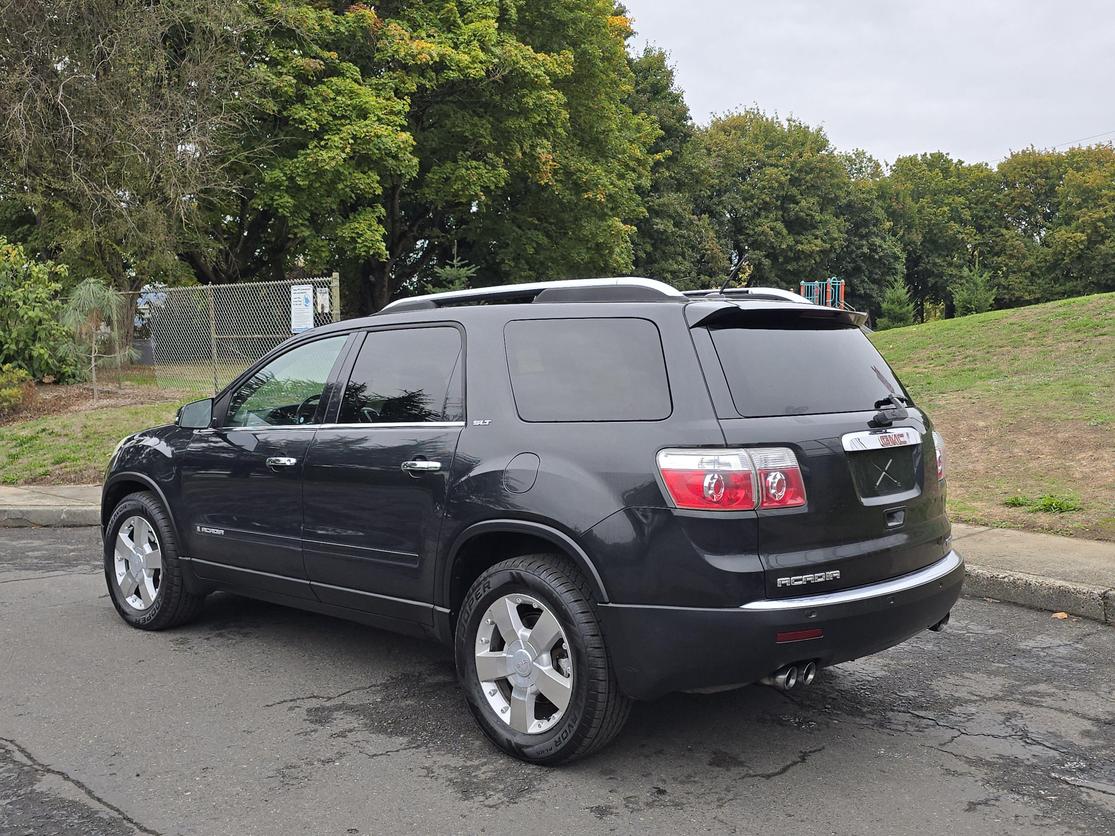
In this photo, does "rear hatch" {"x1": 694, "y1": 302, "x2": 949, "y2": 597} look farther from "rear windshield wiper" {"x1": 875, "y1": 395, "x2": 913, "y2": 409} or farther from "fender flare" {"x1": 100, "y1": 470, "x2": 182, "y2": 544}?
"fender flare" {"x1": 100, "y1": 470, "x2": 182, "y2": 544}

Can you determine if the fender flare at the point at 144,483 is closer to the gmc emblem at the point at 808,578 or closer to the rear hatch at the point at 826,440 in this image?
the rear hatch at the point at 826,440

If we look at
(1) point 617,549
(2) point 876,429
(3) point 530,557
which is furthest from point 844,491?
(3) point 530,557

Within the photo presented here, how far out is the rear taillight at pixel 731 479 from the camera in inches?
138

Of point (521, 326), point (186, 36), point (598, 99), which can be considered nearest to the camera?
point (521, 326)

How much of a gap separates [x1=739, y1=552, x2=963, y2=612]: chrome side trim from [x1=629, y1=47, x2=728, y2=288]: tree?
1546 inches

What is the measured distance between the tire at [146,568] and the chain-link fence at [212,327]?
9.32m

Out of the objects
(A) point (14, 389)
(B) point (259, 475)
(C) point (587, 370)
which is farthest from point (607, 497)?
(A) point (14, 389)

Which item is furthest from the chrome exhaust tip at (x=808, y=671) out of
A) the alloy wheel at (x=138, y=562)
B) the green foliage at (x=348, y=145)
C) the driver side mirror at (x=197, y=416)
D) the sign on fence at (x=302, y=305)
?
the green foliage at (x=348, y=145)

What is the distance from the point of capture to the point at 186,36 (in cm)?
2356

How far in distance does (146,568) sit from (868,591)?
13.3ft

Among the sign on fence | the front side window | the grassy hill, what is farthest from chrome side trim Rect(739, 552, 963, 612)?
the sign on fence

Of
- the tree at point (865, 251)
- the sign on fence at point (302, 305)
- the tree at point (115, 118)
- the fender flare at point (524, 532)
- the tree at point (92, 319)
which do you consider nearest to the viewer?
the fender flare at point (524, 532)

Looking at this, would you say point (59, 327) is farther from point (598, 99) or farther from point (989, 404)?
point (598, 99)

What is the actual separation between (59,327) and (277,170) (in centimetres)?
1044
